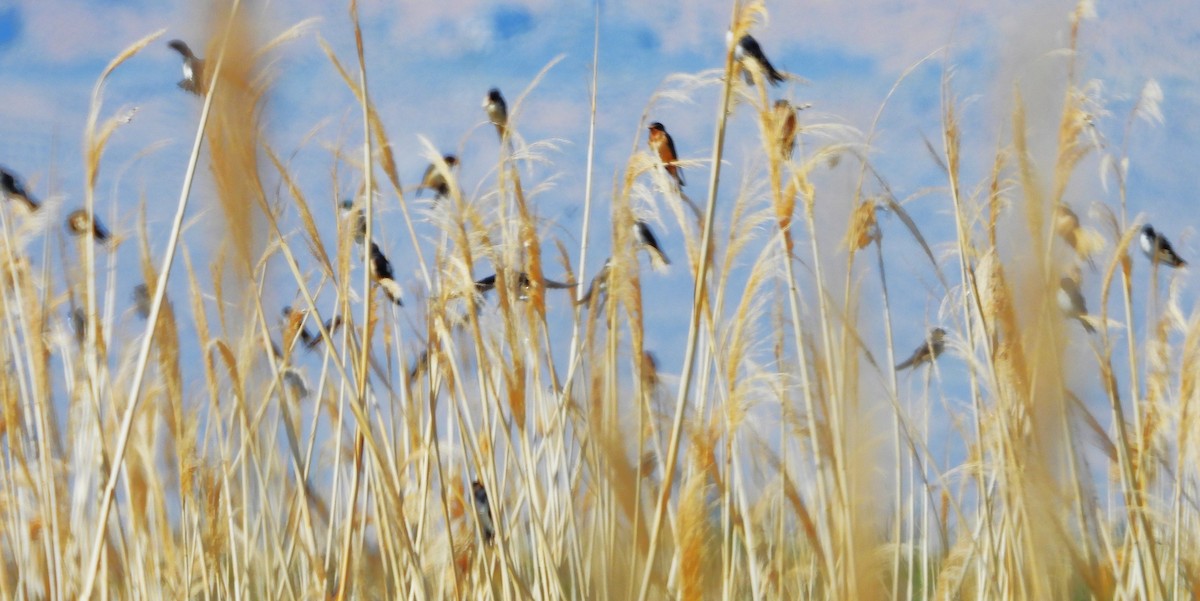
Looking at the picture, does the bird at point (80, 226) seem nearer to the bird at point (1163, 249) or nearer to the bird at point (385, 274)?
the bird at point (385, 274)

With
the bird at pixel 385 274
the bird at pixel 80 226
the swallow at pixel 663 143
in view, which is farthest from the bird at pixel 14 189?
the swallow at pixel 663 143

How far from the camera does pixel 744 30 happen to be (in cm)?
113

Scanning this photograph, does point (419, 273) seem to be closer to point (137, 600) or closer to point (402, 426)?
point (402, 426)

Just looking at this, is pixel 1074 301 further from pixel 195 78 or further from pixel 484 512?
pixel 195 78

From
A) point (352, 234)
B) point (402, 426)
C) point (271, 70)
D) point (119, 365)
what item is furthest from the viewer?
point (402, 426)

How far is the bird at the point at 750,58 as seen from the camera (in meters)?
1.25

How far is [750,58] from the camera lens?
126 cm

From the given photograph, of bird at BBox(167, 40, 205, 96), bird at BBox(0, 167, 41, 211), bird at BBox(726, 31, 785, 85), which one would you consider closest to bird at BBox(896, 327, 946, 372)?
bird at BBox(726, 31, 785, 85)

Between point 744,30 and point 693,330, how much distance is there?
1.05 feet

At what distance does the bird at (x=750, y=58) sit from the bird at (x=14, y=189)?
1.62 m

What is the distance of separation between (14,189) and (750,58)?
1.86 meters

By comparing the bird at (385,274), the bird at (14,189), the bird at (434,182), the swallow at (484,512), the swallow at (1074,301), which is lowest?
the swallow at (484,512)

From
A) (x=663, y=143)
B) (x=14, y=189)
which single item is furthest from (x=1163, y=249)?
(x=14, y=189)

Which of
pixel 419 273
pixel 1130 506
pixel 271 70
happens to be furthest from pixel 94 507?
pixel 1130 506
